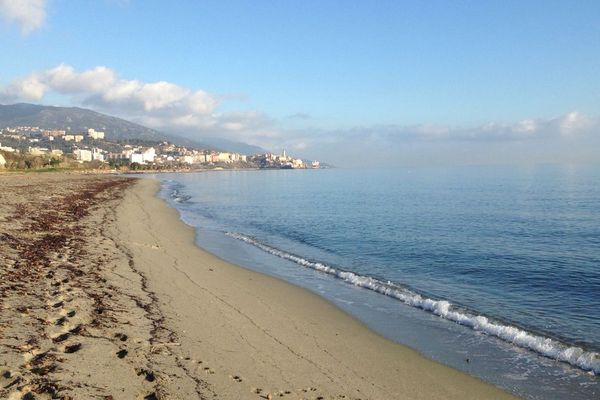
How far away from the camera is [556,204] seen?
4294 centimetres

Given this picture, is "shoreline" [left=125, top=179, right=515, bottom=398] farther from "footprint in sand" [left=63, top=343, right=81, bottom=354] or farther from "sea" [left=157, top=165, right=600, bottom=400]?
"footprint in sand" [left=63, top=343, right=81, bottom=354]

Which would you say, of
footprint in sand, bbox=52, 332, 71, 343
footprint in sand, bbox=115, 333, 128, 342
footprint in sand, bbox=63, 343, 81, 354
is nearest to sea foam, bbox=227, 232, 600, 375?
footprint in sand, bbox=115, 333, 128, 342

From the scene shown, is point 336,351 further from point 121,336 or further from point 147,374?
point 121,336

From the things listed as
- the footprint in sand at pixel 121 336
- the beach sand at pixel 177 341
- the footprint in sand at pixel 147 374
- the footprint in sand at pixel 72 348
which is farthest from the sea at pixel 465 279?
the footprint in sand at pixel 72 348

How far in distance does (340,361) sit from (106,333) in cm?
404

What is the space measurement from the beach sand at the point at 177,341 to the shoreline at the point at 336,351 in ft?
0.10

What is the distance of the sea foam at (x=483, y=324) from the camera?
28.4ft

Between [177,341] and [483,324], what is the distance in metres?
7.25

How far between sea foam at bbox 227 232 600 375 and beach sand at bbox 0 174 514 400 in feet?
7.93

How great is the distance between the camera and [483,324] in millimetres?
10648

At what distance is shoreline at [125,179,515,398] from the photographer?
22.5 ft

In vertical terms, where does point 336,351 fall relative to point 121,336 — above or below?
below

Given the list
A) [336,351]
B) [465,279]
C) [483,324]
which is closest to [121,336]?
[336,351]

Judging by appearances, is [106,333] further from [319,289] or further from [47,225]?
[47,225]
